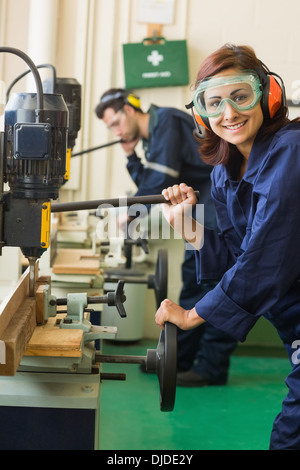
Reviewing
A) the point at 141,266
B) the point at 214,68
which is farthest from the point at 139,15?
the point at 214,68

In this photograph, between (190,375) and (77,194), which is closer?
(190,375)

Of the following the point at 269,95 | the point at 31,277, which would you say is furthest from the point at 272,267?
the point at 31,277

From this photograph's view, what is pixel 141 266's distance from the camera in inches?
148

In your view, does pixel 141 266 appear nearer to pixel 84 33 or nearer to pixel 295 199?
pixel 84 33

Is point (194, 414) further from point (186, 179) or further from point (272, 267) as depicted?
point (272, 267)

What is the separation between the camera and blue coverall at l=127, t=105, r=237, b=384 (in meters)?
3.11

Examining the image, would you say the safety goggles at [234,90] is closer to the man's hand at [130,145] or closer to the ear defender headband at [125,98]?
the ear defender headband at [125,98]

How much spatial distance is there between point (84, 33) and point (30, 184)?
260 centimetres

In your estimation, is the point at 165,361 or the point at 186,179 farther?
the point at 186,179

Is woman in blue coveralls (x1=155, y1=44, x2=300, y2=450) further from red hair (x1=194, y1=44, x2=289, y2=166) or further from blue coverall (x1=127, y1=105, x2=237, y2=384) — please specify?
blue coverall (x1=127, y1=105, x2=237, y2=384)

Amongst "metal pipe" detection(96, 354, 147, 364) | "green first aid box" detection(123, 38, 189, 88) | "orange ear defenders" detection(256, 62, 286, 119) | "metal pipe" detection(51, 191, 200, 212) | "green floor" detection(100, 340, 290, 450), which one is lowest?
"green floor" detection(100, 340, 290, 450)

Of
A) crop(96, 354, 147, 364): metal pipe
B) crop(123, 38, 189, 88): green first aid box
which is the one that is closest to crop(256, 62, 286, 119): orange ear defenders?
crop(96, 354, 147, 364): metal pipe

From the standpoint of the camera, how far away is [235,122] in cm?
156

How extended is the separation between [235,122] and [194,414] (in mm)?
1686
